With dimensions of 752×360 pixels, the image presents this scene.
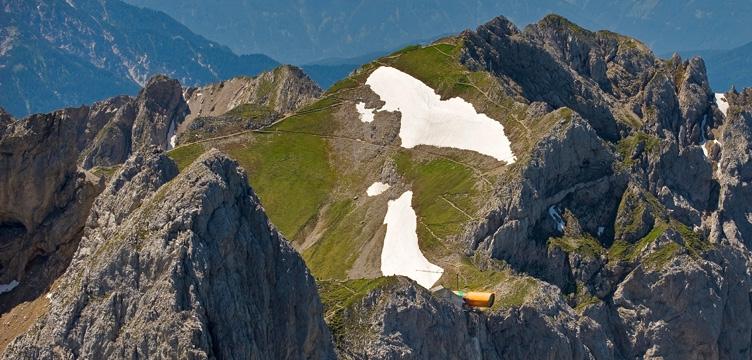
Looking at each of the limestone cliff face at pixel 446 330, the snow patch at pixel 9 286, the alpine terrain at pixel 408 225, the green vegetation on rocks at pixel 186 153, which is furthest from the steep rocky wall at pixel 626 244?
the green vegetation on rocks at pixel 186 153

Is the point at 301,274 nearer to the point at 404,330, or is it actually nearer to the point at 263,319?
the point at 263,319

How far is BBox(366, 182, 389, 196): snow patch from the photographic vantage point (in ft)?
469

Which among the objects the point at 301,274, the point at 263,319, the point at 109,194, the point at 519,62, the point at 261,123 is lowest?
the point at 263,319

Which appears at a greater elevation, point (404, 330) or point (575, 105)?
point (575, 105)

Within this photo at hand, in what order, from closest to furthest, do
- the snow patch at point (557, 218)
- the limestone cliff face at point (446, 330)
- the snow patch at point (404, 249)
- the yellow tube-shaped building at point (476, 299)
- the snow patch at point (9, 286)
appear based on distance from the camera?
the snow patch at point (9, 286) → the limestone cliff face at point (446, 330) → the yellow tube-shaped building at point (476, 299) → the snow patch at point (404, 249) → the snow patch at point (557, 218)

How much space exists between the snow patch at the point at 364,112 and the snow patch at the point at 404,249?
28242 millimetres

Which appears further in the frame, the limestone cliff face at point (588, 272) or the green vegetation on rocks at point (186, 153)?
the green vegetation on rocks at point (186, 153)

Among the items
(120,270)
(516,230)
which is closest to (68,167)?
(120,270)

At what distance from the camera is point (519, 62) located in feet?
592

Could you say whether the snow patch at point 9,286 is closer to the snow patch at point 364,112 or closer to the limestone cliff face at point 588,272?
the limestone cliff face at point 588,272

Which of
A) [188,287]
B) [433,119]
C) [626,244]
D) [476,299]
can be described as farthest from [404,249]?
[188,287]

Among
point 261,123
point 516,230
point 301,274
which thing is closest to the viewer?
point 301,274

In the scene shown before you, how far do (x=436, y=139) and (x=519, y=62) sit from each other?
116 feet

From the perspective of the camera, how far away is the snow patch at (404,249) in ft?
376
